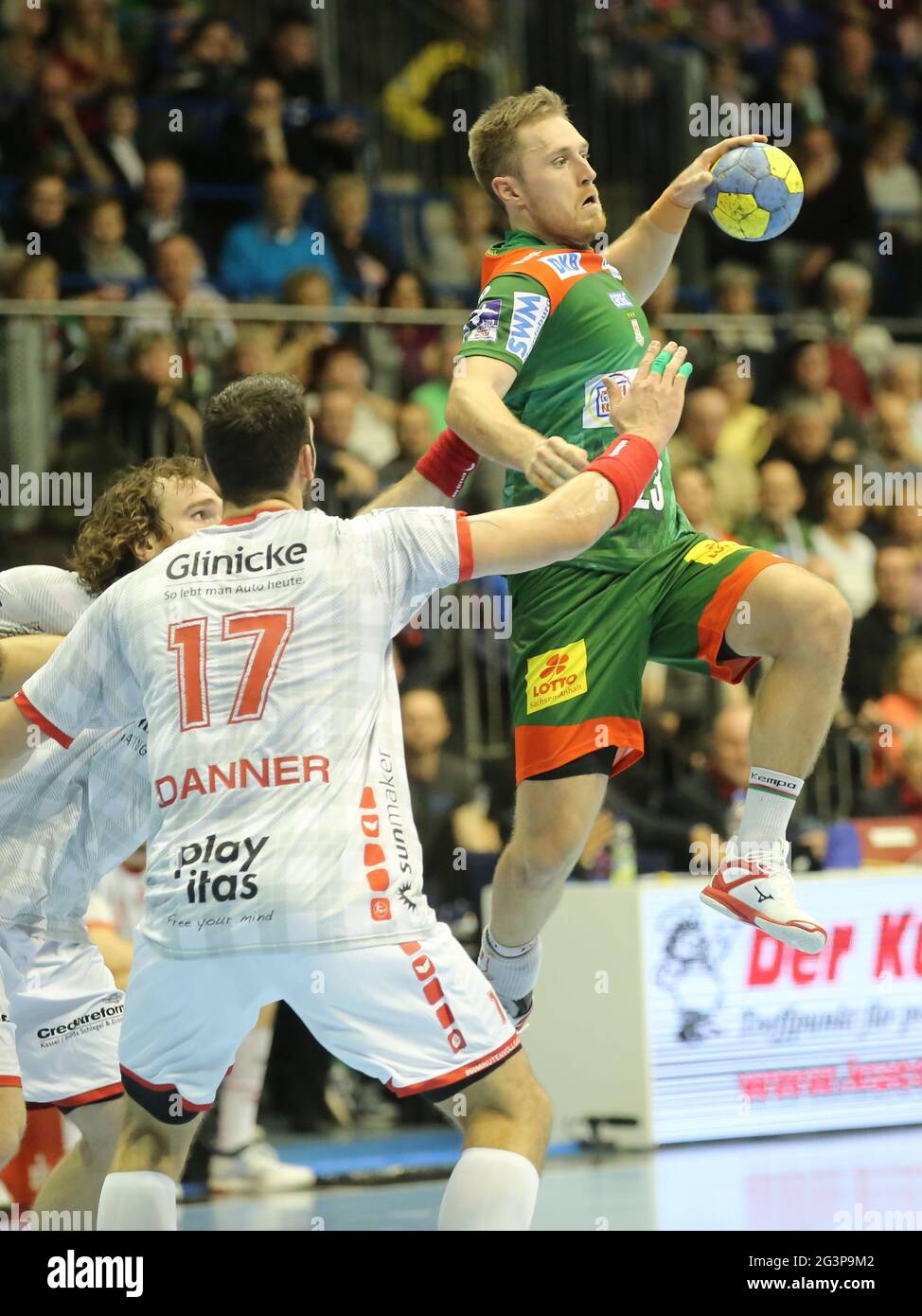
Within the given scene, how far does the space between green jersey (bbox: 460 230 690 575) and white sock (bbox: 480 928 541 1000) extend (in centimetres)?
141

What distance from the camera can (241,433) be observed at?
4695mm

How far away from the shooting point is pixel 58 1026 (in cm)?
588

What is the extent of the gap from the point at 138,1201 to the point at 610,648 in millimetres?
2442

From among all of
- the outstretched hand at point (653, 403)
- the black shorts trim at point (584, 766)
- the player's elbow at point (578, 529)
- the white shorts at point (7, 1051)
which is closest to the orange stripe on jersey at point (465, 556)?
the player's elbow at point (578, 529)

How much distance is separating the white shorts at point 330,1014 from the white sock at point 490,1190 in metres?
0.21

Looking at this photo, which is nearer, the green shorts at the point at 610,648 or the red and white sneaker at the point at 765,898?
the red and white sneaker at the point at 765,898

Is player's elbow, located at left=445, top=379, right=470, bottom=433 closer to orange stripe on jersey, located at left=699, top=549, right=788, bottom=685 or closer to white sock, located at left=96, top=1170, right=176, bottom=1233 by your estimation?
orange stripe on jersey, located at left=699, top=549, right=788, bottom=685

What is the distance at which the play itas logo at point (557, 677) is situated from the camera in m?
6.18

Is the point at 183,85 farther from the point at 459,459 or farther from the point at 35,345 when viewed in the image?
the point at 459,459

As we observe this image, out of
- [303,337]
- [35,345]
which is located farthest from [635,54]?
[35,345]

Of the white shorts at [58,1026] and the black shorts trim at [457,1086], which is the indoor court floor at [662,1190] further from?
the black shorts trim at [457,1086]

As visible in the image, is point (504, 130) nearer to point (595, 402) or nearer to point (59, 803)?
point (595, 402)

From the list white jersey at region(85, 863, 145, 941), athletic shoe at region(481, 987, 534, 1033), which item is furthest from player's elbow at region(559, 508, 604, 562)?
white jersey at region(85, 863, 145, 941)

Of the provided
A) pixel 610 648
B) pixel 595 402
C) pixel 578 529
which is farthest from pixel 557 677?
pixel 578 529
